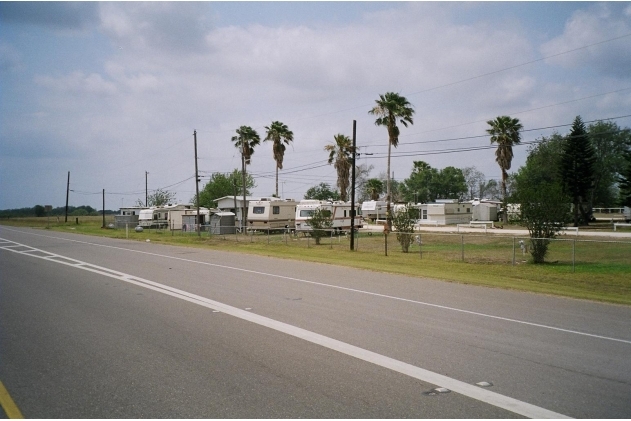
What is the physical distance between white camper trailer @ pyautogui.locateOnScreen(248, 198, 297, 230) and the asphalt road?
1284 inches

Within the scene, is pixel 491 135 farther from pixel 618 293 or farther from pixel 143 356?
pixel 143 356

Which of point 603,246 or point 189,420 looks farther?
point 603,246

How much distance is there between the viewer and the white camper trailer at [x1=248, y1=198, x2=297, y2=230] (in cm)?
4678

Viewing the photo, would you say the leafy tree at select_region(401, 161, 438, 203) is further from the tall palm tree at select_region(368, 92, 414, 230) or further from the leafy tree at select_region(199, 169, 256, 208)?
the tall palm tree at select_region(368, 92, 414, 230)

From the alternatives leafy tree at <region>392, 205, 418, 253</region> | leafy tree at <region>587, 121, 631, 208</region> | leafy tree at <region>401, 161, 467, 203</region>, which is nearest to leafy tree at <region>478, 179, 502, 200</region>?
leafy tree at <region>401, 161, 467, 203</region>

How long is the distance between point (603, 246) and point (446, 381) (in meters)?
29.0

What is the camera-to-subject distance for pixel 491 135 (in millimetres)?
54625

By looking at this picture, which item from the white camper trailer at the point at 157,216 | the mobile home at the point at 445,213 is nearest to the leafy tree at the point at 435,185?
the mobile home at the point at 445,213

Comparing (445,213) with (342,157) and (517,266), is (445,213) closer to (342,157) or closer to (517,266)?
(342,157)

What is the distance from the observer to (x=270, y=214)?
46812 millimetres

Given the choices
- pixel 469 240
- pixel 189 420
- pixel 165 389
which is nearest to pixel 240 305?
pixel 165 389

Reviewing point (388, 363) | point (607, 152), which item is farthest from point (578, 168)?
point (388, 363)

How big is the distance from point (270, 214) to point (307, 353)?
39.6 metres

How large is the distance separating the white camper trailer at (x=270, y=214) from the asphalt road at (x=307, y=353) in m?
32.6
